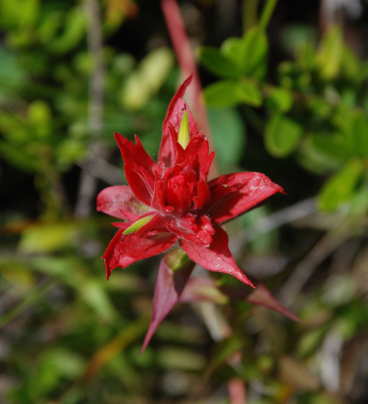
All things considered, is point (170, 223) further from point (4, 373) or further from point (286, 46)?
point (286, 46)

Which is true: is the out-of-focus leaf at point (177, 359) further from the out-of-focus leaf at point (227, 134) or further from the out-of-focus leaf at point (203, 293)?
the out-of-focus leaf at point (203, 293)

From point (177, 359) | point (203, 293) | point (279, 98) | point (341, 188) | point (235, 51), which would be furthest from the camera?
point (177, 359)

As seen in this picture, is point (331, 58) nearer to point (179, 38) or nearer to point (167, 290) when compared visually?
point (179, 38)

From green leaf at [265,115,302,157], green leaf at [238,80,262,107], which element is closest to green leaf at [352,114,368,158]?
green leaf at [265,115,302,157]

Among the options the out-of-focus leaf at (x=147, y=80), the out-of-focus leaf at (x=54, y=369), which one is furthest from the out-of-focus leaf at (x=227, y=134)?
the out-of-focus leaf at (x=54, y=369)

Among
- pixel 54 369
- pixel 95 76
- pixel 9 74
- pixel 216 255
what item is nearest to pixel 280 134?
pixel 216 255

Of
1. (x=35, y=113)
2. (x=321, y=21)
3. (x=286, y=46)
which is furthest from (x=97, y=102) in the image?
(x=321, y=21)
